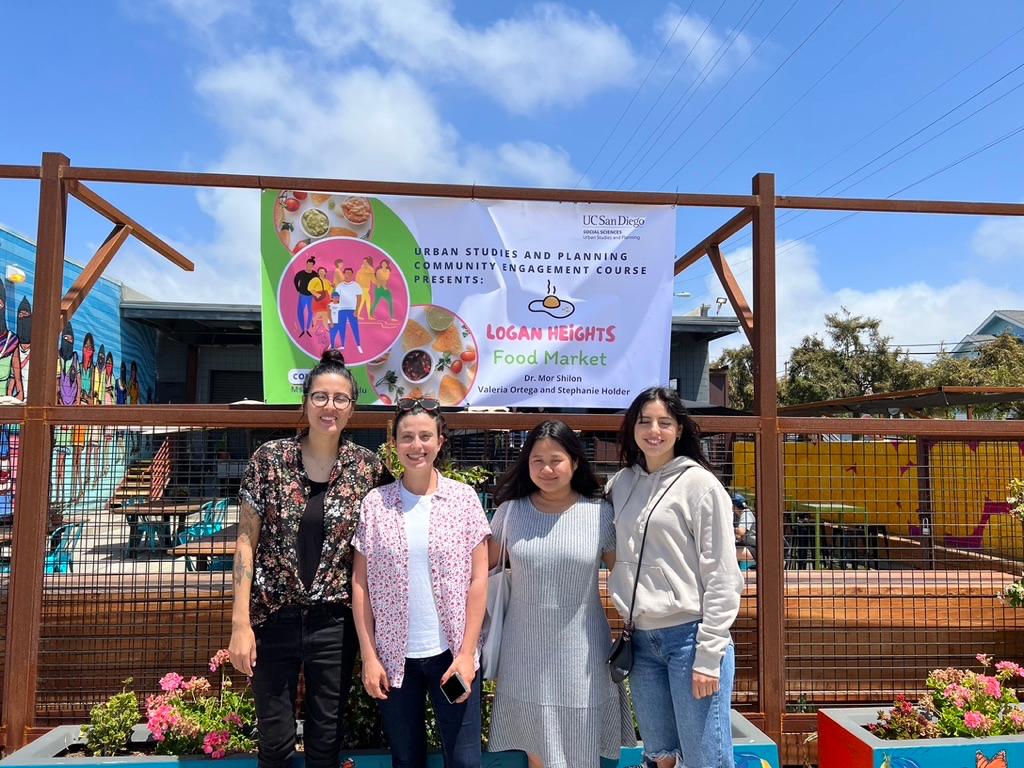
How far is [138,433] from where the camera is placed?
394 centimetres

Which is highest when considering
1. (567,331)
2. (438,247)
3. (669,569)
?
(438,247)

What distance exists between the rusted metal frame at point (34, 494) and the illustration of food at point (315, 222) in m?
1.21

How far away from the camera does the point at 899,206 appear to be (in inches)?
154

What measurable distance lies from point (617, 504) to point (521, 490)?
39 centimetres

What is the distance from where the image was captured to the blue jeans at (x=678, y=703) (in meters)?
2.52

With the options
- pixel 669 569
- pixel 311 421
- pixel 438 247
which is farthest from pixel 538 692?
pixel 438 247

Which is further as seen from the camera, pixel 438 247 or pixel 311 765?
pixel 438 247

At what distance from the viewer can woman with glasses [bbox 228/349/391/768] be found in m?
2.59

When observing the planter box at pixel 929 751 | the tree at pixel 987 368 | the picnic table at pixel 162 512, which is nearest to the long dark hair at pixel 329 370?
the picnic table at pixel 162 512

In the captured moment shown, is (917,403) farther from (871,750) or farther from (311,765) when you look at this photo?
(311,765)

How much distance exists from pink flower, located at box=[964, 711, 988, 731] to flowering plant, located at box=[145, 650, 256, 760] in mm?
3274

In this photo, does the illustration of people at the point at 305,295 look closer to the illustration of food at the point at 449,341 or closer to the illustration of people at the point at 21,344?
the illustration of food at the point at 449,341

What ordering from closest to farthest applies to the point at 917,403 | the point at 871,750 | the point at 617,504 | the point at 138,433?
the point at 617,504 < the point at 871,750 < the point at 138,433 < the point at 917,403

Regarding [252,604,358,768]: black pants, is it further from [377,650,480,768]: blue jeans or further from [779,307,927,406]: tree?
[779,307,927,406]: tree
